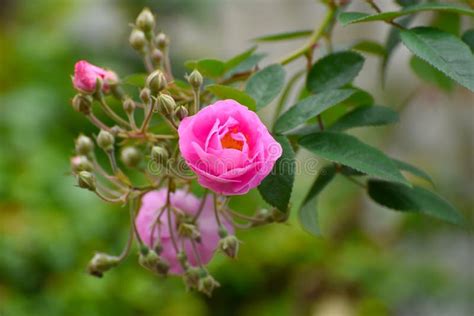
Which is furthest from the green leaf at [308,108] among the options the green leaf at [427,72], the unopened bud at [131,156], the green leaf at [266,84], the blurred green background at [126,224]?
the blurred green background at [126,224]

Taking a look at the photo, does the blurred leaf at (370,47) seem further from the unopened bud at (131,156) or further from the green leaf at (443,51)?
the unopened bud at (131,156)

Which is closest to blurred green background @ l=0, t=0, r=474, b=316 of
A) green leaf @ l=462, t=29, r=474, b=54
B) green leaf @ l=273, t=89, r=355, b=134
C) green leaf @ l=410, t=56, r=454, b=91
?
green leaf @ l=410, t=56, r=454, b=91

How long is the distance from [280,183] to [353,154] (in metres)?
0.07

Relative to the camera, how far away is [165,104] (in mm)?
457

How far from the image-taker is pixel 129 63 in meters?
2.46

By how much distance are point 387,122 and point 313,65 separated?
3.3 inches

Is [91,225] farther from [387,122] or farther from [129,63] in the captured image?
[387,122]

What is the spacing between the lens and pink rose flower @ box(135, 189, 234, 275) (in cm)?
56

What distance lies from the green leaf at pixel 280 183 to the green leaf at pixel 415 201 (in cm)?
16

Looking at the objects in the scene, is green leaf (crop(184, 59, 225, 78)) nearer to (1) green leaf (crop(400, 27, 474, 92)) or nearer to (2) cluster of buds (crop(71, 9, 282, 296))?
(2) cluster of buds (crop(71, 9, 282, 296))

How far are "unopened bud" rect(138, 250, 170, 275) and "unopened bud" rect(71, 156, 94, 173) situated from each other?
0.09m

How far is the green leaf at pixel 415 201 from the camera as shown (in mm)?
599

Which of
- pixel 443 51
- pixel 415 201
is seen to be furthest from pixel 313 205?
pixel 443 51

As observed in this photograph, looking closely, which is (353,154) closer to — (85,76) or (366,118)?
(366,118)
